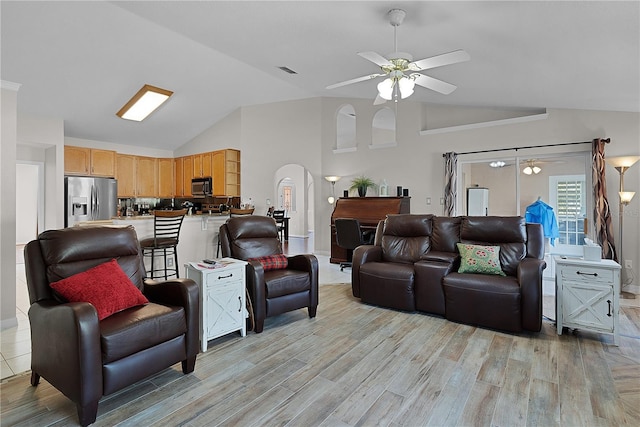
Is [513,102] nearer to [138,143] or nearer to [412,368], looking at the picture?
[412,368]

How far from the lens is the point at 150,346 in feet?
6.64

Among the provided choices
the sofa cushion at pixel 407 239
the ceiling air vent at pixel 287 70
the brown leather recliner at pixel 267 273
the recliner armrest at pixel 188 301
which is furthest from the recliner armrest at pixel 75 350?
the ceiling air vent at pixel 287 70

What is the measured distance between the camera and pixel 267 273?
132 inches

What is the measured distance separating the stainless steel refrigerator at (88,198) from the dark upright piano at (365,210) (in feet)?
16.0

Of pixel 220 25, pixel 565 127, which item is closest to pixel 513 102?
pixel 565 127

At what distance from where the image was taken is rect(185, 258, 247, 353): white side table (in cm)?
268

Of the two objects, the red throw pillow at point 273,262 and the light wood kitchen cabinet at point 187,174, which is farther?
the light wood kitchen cabinet at point 187,174

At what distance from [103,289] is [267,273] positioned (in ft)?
4.90

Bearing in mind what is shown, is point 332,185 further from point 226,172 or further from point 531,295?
point 531,295

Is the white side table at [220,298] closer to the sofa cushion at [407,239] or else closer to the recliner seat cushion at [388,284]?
the recliner seat cushion at [388,284]

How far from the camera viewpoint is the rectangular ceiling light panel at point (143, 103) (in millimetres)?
5931

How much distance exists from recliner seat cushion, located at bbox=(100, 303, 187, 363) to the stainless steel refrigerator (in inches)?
217

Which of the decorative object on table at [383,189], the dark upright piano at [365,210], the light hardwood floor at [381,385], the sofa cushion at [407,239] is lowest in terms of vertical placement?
the light hardwood floor at [381,385]

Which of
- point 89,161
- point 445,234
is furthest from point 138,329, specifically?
point 89,161
